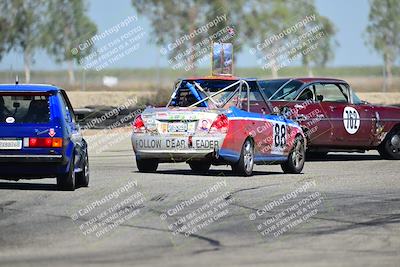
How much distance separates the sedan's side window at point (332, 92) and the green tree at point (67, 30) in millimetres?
49464

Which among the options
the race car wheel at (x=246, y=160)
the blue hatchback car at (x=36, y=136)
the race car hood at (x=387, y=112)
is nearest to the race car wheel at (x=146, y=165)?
the race car wheel at (x=246, y=160)

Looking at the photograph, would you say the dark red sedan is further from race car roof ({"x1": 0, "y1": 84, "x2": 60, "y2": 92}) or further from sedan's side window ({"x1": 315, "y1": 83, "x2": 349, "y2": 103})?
race car roof ({"x1": 0, "y1": 84, "x2": 60, "y2": 92})

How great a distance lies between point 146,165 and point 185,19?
5165 centimetres

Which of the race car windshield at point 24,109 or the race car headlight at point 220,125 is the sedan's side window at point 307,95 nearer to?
the race car headlight at point 220,125

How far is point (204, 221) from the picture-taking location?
11555mm

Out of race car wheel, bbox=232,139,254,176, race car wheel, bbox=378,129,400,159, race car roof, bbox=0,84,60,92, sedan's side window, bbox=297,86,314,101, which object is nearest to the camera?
race car roof, bbox=0,84,60,92

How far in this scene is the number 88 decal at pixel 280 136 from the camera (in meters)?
18.1

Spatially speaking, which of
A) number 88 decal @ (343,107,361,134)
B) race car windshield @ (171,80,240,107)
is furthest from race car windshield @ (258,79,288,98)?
race car windshield @ (171,80,240,107)

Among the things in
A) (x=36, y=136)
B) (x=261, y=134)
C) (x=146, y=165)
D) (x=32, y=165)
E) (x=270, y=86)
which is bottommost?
(x=146, y=165)

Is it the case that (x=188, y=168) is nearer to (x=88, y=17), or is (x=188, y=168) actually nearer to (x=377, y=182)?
(x=377, y=182)

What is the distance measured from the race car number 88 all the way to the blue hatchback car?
14.1ft

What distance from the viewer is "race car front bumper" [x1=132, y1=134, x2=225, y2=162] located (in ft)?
54.4

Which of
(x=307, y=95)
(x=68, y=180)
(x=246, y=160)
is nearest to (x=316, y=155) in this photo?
(x=307, y=95)

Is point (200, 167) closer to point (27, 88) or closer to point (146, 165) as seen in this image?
point (146, 165)
